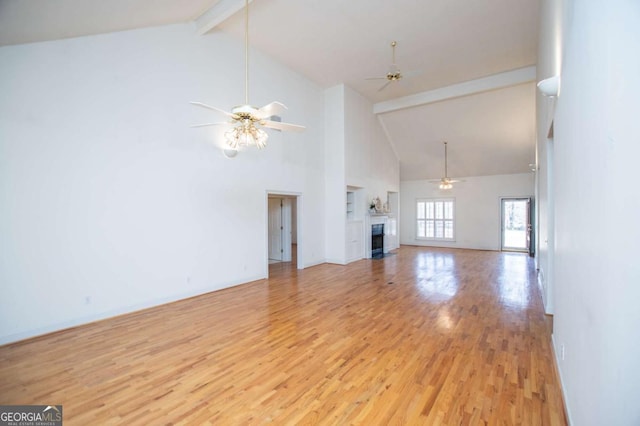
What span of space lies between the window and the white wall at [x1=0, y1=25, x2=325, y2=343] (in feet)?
27.3

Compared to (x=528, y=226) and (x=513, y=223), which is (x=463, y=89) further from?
(x=513, y=223)

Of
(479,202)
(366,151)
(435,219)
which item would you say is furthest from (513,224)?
(366,151)

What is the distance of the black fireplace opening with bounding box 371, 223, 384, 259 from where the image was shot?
369 inches

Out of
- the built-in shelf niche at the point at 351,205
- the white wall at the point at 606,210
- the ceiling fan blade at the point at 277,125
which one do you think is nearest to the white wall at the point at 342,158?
the built-in shelf niche at the point at 351,205

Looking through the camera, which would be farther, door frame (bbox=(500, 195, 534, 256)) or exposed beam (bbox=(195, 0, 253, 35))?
door frame (bbox=(500, 195, 534, 256))

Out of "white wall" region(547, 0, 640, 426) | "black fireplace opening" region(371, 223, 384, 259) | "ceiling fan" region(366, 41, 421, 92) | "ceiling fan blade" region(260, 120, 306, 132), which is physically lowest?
"black fireplace opening" region(371, 223, 384, 259)

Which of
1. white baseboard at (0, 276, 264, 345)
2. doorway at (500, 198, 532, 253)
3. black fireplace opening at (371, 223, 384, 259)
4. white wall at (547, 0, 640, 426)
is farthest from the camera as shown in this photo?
doorway at (500, 198, 532, 253)

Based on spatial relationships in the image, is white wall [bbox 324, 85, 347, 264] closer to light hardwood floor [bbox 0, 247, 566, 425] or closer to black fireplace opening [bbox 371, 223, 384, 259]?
black fireplace opening [bbox 371, 223, 384, 259]

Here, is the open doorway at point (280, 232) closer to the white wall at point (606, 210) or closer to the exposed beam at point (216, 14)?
the exposed beam at point (216, 14)

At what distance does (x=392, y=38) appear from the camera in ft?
18.7

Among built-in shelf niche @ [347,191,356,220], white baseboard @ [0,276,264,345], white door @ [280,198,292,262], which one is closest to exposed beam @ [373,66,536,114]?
built-in shelf niche @ [347,191,356,220]

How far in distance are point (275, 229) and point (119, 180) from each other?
17.1 feet

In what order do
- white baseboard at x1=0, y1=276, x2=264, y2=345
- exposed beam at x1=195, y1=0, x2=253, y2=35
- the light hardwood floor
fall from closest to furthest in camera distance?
1. the light hardwood floor
2. white baseboard at x1=0, y1=276, x2=264, y2=345
3. exposed beam at x1=195, y1=0, x2=253, y2=35

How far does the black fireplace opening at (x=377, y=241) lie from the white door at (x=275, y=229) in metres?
2.98
